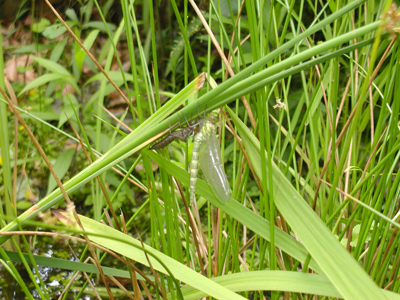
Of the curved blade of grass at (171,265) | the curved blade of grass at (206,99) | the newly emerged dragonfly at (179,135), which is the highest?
the curved blade of grass at (206,99)

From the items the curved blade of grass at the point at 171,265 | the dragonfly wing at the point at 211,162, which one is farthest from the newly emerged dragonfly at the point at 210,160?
the curved blade of grass at the point at 171,265

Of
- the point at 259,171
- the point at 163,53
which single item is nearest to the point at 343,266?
the point at 259,171

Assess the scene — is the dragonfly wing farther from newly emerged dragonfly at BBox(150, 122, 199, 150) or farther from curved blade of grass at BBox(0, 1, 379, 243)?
curved blade of grass at BBox(0, 1, 379, 243)

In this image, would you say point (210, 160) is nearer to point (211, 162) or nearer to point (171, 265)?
point (211, 162)

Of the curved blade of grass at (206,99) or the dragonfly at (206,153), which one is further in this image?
the dragonfly at (206,153)

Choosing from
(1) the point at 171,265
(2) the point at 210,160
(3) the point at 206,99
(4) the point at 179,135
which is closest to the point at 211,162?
(2) the point at 210,160

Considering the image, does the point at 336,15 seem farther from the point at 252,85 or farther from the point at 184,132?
the point at 184,132

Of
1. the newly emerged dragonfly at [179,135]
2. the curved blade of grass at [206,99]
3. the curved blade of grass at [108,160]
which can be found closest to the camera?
the curved blade of grass at [206,99]

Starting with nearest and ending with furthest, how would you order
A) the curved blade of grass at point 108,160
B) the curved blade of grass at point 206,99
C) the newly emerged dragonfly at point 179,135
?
the curved blade of grass at point 206,99 → the curved blade of grass at point 108,160 → the newly emerged dragonfly at point 179,135

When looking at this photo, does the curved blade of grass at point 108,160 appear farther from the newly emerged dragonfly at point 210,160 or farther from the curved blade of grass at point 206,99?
the newly emerged dragonfly at point 210,160
